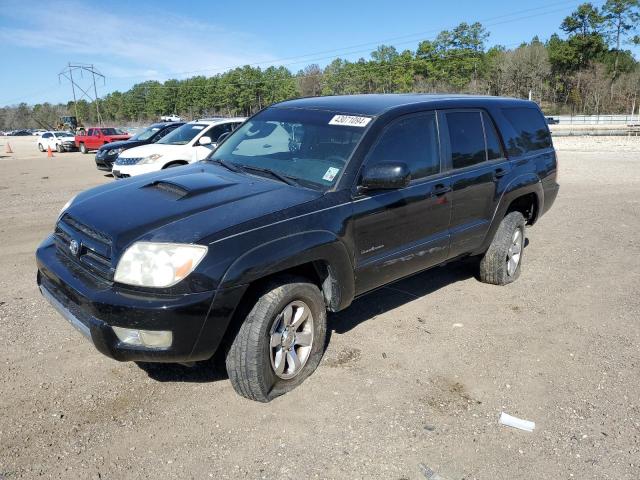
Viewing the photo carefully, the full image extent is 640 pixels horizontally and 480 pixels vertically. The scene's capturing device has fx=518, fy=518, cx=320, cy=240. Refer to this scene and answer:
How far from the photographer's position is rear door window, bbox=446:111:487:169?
177 inches

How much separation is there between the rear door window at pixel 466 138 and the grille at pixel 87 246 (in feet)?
9.45

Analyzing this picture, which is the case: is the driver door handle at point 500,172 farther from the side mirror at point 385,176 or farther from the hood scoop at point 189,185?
the hood scoop at point 189,185

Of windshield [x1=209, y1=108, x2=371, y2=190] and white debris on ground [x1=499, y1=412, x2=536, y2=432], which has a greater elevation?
windshield [x1=209, y1=108, x2=371, y2=190]

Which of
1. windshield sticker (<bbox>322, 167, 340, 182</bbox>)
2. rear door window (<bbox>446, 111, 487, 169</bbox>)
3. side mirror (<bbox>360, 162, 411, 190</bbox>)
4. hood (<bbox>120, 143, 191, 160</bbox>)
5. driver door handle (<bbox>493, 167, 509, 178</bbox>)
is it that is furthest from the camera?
hood (<bbox>120, 143, 191, 160</bbox>)

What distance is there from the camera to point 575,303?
5125 mm

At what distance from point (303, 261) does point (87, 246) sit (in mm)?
1338

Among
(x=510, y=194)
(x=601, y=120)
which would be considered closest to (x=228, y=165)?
(x=510, y=194)

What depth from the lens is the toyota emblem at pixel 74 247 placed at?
10.7ft

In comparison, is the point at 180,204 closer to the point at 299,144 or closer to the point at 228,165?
the point at 228,165

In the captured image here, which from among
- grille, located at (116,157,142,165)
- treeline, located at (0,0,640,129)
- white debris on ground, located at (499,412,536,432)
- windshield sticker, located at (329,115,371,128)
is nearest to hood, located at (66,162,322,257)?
windshield sticker, located at (329,115,371,128)

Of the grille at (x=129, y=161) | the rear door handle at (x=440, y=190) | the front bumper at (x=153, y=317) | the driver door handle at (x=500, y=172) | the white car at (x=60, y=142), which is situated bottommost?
the front bumper at (x=153, y=317)

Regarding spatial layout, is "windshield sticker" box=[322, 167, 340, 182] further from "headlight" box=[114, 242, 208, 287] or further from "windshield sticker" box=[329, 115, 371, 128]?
"headlight" box=[114, 242, 208, 287]

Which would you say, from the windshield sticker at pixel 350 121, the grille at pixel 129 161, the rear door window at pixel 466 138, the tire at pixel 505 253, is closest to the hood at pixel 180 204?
the windshield sticker at pixel 350 121

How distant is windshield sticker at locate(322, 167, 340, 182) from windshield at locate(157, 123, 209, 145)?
8.89 m
